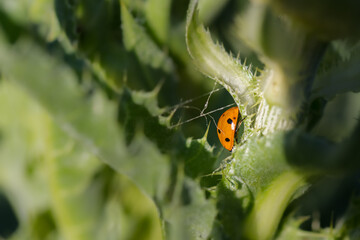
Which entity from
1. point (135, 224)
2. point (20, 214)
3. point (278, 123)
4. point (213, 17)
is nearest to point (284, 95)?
point (278, 123)

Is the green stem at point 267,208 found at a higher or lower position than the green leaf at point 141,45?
lower

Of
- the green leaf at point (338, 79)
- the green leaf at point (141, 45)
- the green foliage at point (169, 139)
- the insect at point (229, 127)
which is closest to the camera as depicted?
the green foliage at point (169, 139)

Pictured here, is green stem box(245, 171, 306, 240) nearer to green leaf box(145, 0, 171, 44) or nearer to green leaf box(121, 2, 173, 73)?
green leaf box(121, 2, 173, 73)

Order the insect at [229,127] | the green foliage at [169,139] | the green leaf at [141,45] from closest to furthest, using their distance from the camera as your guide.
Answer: the green foliage at [169,139], the green leaf at [141,45], the insect at [229,127]

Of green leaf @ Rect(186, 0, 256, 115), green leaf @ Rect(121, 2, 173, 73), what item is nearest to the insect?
green leaf @ Rect(121, 2, 173, 73)

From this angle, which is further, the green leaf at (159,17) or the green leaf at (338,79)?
the green leaf at (159,17)

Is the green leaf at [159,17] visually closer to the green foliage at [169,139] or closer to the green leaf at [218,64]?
the green foliage at [169,139]

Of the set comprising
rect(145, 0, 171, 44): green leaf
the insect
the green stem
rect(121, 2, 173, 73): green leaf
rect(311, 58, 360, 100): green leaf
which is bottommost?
the green stem

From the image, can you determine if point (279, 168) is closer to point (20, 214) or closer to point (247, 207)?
point (247, 207)

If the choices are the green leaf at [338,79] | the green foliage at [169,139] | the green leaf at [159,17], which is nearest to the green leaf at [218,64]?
the green foliage at [169,139]
